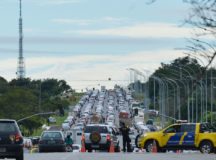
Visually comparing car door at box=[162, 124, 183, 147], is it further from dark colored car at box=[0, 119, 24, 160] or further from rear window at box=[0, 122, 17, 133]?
rear window at box=[0, 122, 17, 133]

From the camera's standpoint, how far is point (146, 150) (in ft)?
163

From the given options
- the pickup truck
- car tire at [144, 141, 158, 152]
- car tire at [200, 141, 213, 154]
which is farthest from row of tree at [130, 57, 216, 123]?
car tire at [200, 141, 213, 154]

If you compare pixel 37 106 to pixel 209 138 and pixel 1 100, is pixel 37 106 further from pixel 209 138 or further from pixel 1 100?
pixel 209 138

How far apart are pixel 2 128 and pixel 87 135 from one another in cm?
1832

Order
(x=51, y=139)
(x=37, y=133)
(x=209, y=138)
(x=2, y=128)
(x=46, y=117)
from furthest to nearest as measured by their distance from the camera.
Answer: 1. (x=46, y=117)
2. (x=37, y=133)
3. (x=51, y=139)
4. (x=209, y=138)
5. (x=2, y=128)

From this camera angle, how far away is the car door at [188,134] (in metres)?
47.6

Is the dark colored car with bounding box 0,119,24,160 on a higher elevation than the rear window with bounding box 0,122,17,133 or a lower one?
lower

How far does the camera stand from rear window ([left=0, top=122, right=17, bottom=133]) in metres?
31.9

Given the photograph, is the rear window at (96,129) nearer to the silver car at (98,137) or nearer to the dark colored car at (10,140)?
the silver car at (98,137)

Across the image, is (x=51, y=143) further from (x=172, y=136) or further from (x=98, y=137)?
(x=172, y=136)

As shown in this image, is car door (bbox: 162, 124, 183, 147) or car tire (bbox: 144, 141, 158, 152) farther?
car tire (bbox: 144, 141, 158, 152)

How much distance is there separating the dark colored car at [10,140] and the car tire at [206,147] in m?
16.6

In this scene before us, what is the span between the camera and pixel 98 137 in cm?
4984

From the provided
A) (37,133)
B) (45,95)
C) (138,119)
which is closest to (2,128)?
(37,133)
